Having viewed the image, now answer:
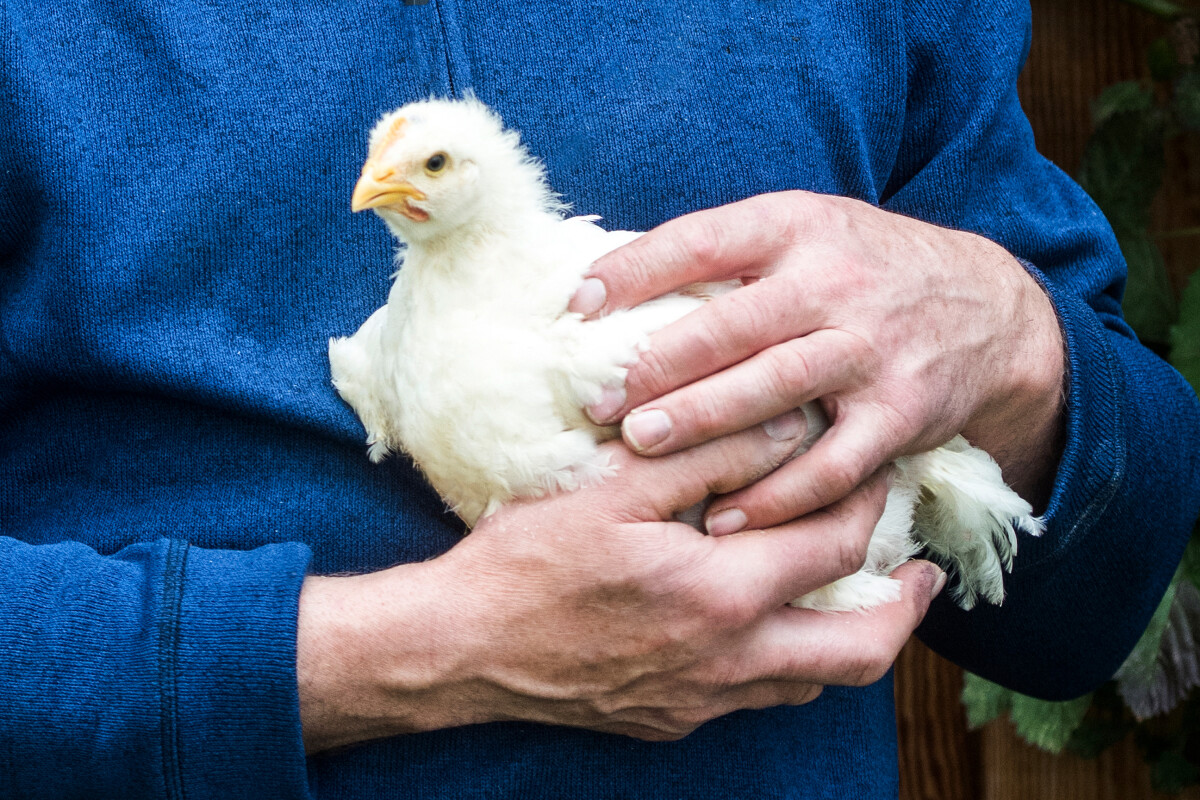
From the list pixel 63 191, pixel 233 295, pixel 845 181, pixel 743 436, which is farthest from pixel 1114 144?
pixel 63 191

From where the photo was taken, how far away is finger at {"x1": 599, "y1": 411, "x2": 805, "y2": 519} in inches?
37.4

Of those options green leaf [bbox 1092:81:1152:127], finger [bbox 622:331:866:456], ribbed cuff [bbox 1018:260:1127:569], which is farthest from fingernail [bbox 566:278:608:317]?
green leaf [bbox 1092:81:1152:127]

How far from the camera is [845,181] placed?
4.09ft

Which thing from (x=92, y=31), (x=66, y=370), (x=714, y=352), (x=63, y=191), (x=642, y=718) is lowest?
(x=642, y=718)

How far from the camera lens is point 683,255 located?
0.96 m

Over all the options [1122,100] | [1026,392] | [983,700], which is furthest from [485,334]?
[1122,100]

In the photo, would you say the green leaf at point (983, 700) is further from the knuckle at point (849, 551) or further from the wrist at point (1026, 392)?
the knuckle at point (849, 551)

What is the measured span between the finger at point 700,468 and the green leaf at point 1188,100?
59.1 inches

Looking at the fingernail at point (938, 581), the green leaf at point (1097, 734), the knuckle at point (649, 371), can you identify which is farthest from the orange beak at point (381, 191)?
the green leaf at point (1097, 734)

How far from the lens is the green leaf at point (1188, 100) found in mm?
1929

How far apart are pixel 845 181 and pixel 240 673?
0.94 metres

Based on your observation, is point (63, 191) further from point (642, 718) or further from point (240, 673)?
point (642, 718)

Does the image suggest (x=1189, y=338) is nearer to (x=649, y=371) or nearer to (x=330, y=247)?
(x=649, y=371)

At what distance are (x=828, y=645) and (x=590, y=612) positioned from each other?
0.91 feet
